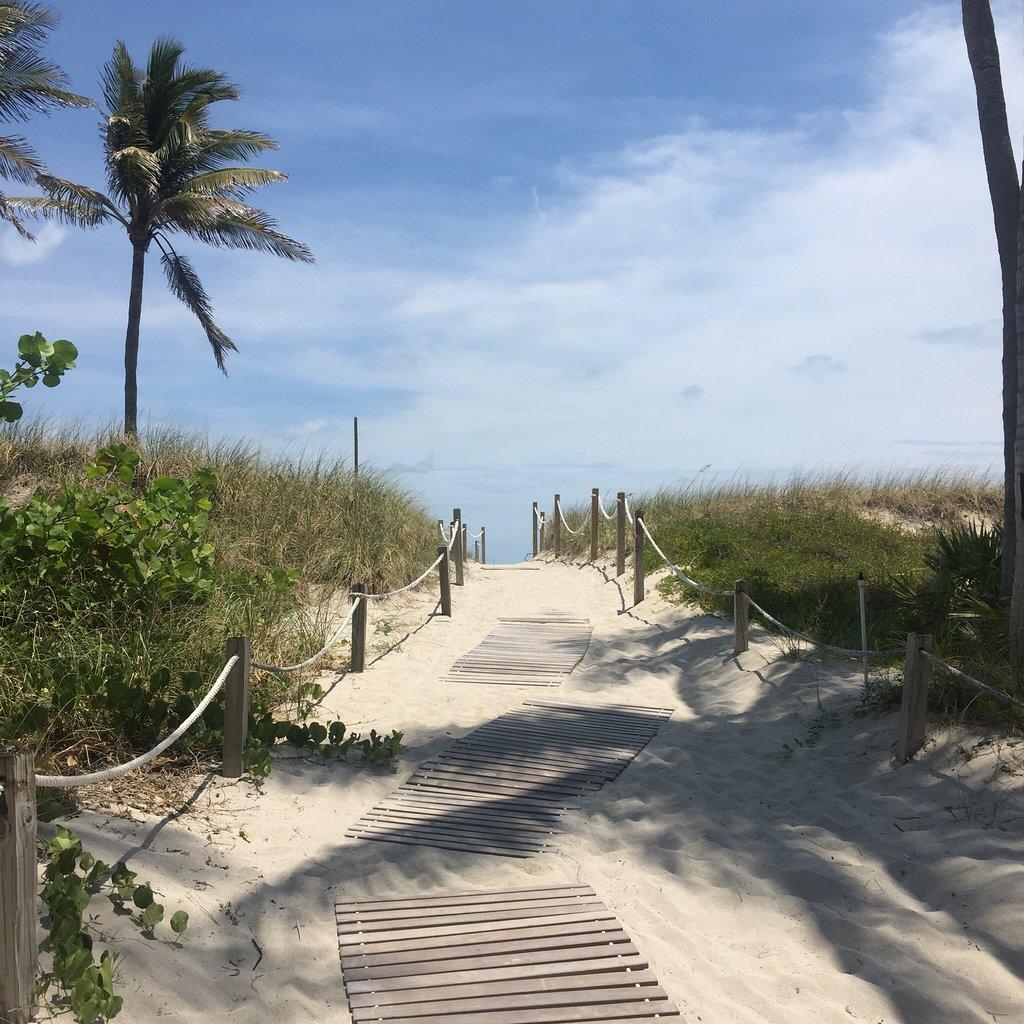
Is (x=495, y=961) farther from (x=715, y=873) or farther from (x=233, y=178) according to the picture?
(x=233, y=178)

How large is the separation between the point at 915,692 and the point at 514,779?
8.70ft

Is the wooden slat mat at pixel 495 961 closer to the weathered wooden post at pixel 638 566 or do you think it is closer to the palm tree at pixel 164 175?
the weathered wooden post at pixel 638 566

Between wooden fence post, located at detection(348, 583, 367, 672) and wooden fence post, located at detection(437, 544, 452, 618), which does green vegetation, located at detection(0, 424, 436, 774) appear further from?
wooden fence post, located at detection(437, 544, 452, 618)

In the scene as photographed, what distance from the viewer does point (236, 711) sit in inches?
218

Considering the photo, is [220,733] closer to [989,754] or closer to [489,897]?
[489,897]

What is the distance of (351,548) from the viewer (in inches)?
464

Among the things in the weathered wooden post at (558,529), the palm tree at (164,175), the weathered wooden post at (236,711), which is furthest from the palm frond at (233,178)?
Result: the weathered wooden post at (236,711)

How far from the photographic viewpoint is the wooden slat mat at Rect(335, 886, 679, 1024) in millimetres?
3498

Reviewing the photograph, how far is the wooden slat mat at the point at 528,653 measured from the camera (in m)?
9.13

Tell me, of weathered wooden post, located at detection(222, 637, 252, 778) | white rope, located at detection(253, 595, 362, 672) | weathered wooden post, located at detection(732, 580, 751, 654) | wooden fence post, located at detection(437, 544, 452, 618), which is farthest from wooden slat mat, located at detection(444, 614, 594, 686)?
weathered wooden post, located at detection(222, 637, 252, 778)

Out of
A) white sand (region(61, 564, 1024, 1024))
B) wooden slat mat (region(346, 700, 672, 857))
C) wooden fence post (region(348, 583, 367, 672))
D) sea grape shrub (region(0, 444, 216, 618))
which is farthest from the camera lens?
wooden fence post (region(348, 583, 367, 672))

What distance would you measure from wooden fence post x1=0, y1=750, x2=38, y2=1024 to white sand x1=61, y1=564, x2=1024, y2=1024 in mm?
409

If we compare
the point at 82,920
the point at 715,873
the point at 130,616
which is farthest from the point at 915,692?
the point at 130,616

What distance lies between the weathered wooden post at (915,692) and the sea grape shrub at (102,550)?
5.20m
